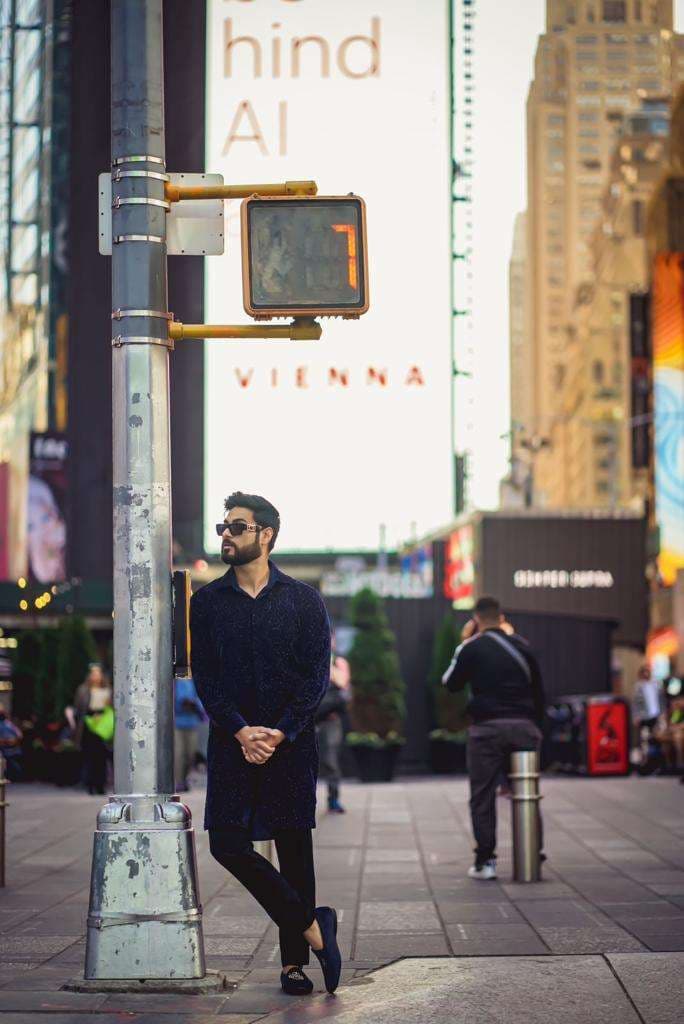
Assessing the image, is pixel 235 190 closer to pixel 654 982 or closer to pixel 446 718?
pixel 654 982

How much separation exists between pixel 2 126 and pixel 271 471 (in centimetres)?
4030

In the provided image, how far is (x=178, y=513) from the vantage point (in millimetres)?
69625

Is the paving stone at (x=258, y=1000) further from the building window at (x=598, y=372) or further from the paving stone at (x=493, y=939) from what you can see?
the building window at (x=598, y=372)

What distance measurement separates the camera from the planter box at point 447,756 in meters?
27.1

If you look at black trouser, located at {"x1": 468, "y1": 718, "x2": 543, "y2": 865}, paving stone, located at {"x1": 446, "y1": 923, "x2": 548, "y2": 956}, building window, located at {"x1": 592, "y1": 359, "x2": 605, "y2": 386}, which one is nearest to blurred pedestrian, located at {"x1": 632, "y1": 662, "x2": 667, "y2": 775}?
black trouser, located at {"x1": 468, "y1": 718, "x2": 543, "y2": 865}

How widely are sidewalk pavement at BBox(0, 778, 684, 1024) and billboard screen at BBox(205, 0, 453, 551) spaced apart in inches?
1136

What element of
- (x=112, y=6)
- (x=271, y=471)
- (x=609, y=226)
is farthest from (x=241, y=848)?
(x=609, y=226)

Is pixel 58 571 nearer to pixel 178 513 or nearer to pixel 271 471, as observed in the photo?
pixel 178 513

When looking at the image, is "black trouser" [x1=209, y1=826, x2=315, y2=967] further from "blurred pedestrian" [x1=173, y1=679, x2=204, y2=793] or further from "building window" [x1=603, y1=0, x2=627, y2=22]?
"building window" [x1=603, y1=0, x2=627, y2=22]

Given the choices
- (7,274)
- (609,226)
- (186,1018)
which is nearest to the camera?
(186,1018)

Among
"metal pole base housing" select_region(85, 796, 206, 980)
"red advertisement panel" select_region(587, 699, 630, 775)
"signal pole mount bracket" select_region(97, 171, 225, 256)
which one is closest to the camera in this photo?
"metal pole base housing" select_region(85, 796, 206, 980)

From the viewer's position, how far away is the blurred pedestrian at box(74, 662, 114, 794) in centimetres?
2259

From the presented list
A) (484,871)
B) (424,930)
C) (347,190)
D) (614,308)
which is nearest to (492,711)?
(484,871)

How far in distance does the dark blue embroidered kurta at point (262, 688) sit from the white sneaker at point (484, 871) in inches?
193
